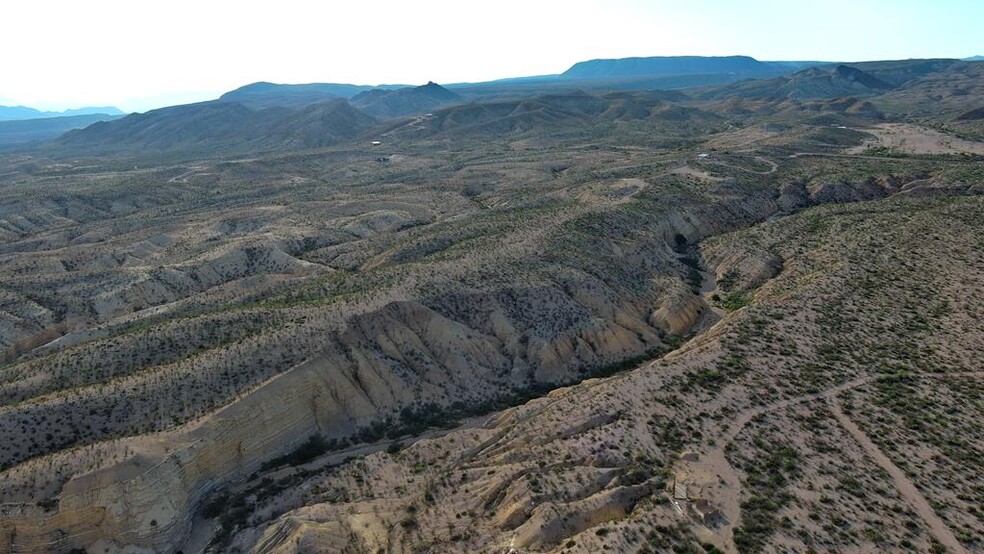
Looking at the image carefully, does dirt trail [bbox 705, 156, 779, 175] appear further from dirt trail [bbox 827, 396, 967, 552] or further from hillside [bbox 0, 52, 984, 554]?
dirt trail [bbox 827, 396, 967, 552]

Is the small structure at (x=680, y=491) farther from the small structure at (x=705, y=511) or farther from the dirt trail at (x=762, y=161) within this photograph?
the dirt trail at (x=762, y=161)

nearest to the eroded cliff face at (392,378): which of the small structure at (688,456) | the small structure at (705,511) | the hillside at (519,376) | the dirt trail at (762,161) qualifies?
the hillside at (519,376)

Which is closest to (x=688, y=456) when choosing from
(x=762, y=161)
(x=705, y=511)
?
(x=705, y=511)

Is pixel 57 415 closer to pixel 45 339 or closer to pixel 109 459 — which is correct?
pixel 109 459

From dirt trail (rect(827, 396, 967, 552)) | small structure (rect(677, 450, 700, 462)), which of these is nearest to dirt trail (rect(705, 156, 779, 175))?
dirt trail (rect(827, 396, 967, 552))

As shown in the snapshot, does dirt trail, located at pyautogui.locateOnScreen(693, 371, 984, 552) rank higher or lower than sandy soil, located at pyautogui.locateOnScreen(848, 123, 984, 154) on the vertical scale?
lower

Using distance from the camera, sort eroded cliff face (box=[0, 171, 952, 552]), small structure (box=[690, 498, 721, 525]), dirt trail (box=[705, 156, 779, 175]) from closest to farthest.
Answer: small structure (box=[690, 498, 721, 525]) < eroded cliff face (box=[0, 171, 952, 552]) < dirt trail (box=[705, 156, 779, 175])

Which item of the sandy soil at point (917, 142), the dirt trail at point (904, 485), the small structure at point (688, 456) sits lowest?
the dirt trail at point (904, 485)
